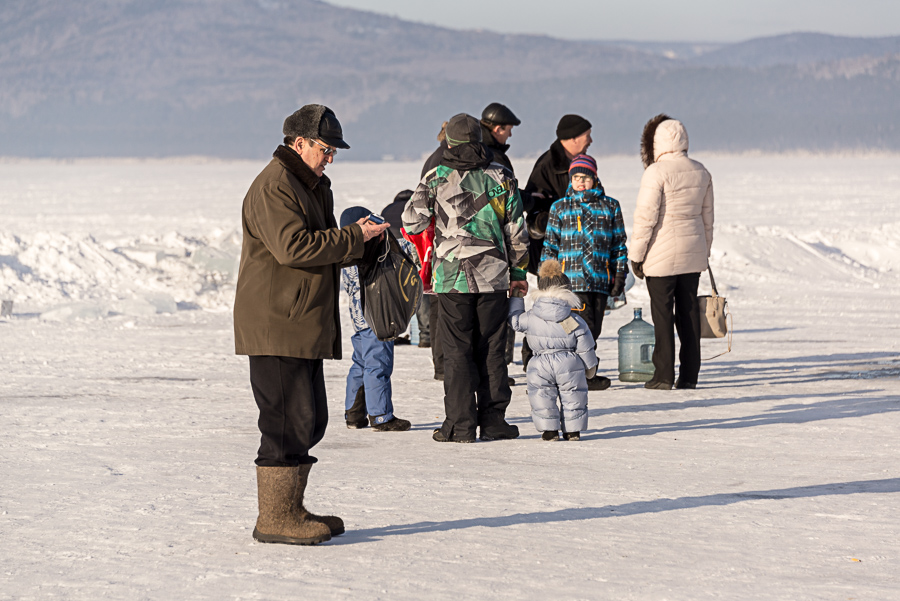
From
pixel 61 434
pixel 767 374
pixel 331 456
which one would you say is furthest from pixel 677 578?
pixel 767 374

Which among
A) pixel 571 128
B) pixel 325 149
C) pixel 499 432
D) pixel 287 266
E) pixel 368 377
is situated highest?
pixel 571 128

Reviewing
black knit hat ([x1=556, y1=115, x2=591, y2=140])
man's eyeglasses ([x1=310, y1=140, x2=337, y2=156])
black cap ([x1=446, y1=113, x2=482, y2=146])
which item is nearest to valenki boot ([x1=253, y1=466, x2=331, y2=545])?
man's eyeglasses ([x1=310, y1=140, x2=337, y2=156])

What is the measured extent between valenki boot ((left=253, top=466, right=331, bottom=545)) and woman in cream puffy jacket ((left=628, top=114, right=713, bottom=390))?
4514 millimetres

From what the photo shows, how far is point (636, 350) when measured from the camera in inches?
366

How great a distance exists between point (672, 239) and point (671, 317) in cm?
56

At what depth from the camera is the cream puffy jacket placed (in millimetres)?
8664

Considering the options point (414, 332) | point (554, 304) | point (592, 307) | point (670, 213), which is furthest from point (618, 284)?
point (414, 332)

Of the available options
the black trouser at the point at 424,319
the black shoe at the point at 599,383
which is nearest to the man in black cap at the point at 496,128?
the black shoe at the point at 599,383

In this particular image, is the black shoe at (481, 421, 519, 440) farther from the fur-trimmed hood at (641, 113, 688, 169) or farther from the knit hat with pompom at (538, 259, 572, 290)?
the fur-trimmed hood at (641, 113, 688, 169)

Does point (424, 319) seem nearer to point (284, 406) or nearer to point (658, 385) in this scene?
point (658, 385)

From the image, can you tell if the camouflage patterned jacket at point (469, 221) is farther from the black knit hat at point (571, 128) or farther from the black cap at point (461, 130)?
the black knit hat at point (571, 128)

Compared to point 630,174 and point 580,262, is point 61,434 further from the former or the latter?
point 630,174

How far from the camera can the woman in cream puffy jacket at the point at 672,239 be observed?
867 centimetres

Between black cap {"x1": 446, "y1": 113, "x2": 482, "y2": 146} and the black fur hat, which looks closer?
black cap {"x1": 446, "y1": 113, "x2": 482, "y2": 146}
